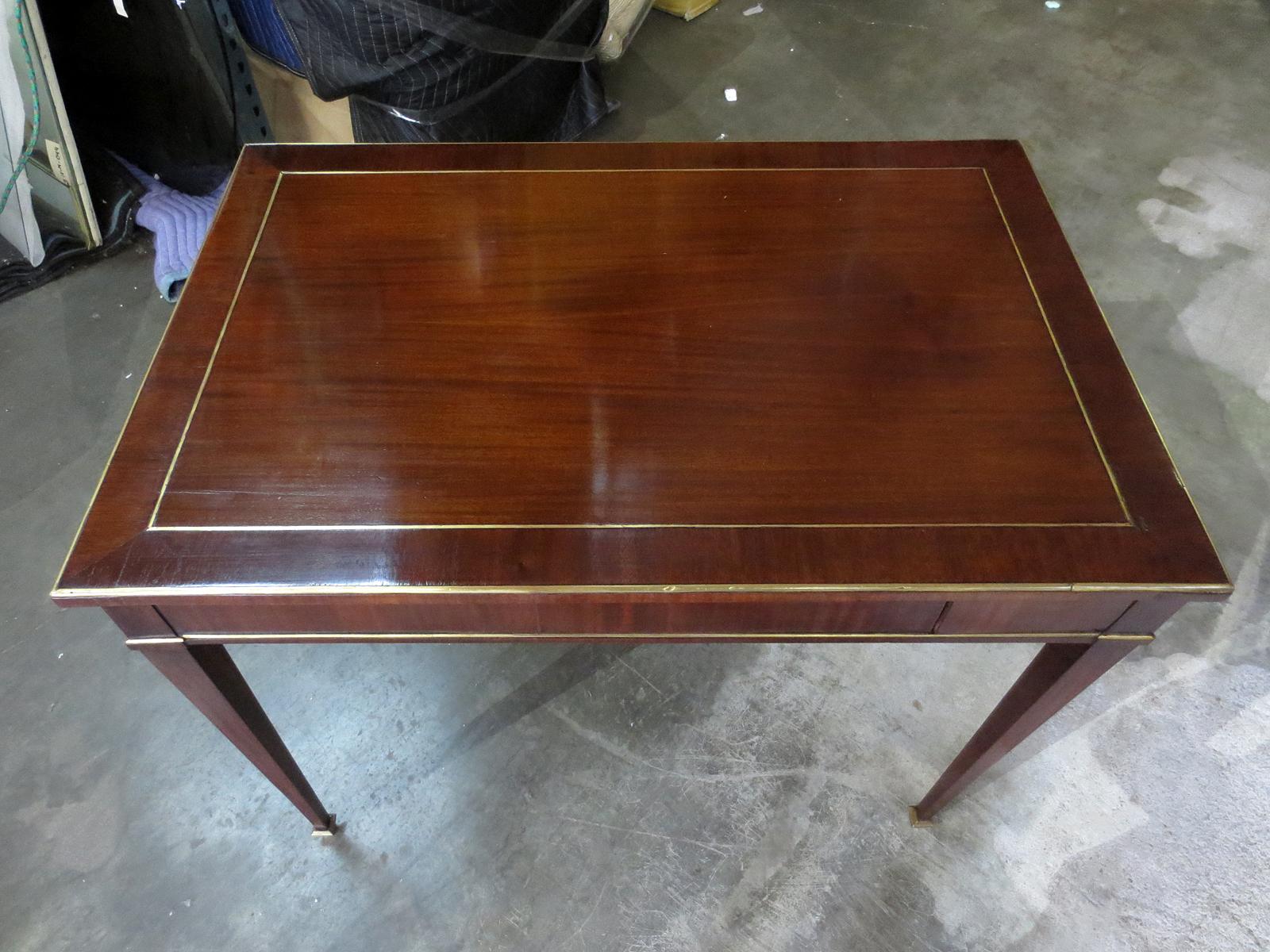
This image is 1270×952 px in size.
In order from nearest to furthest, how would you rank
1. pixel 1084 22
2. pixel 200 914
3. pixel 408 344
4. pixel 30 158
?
pixel 408 344, pixel 200 914, pixel 30 158, pixel 1084 22

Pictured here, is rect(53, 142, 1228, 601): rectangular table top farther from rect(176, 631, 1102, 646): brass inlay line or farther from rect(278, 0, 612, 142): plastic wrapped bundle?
rect(278, 0, 612, 142): plastic wrapped bundle

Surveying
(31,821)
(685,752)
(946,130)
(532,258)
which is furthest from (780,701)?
(946,130)

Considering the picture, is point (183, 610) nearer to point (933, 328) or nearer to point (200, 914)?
point (200, 914)

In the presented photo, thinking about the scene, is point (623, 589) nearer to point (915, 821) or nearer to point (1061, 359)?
point (1061, 359)

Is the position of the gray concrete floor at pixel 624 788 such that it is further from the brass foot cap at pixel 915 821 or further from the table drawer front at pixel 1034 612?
the table drawer front at pixel 1034 612

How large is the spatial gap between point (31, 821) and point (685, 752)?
0.91m

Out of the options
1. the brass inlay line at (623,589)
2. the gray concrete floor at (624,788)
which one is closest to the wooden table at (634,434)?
the brass inlay line at (623,589)

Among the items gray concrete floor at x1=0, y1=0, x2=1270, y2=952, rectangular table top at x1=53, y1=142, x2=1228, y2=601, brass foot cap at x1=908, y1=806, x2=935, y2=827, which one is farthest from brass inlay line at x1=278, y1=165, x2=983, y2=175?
brass foot cap at x1=908, y1=806, x2=935, y2=827

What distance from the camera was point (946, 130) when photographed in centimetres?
220

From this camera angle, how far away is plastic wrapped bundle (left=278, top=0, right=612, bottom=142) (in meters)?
1.49

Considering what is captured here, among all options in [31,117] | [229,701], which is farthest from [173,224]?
[229,701]

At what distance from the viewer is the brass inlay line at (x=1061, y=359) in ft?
2.62

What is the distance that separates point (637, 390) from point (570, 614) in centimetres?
25

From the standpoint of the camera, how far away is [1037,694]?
888 mm
